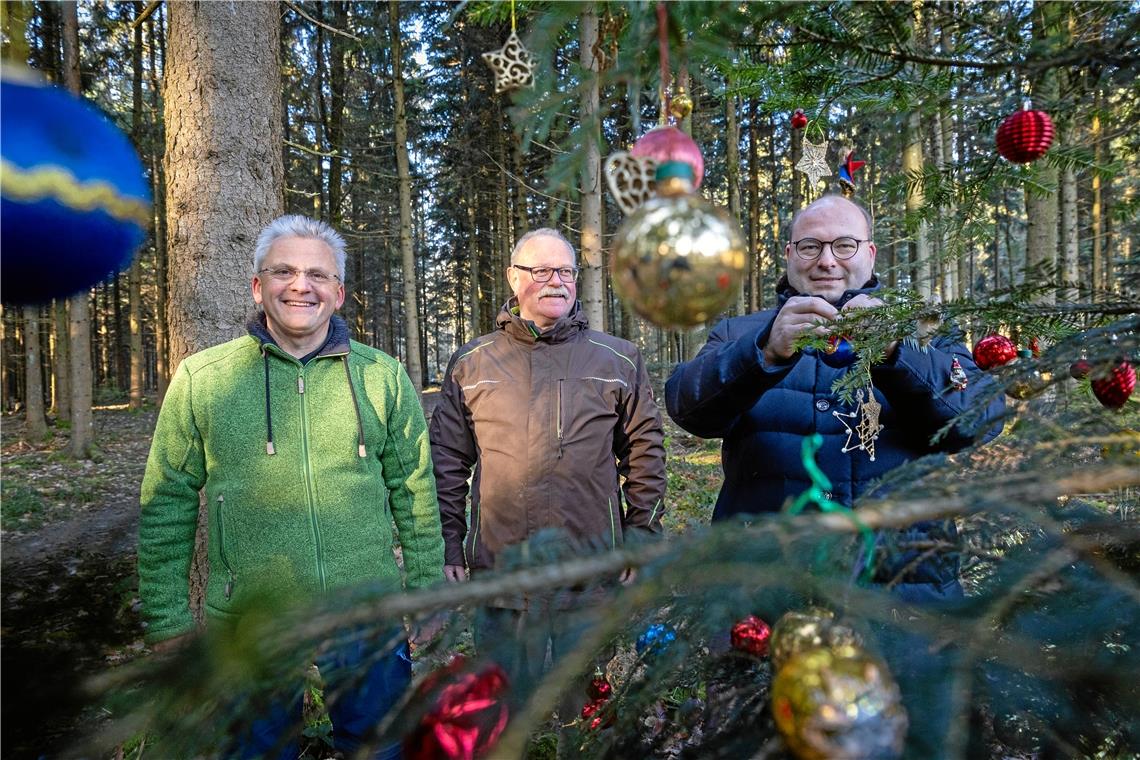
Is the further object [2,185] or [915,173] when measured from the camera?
[915,173]

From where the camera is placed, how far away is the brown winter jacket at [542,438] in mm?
2951

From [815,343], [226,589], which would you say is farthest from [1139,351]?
[226,589]

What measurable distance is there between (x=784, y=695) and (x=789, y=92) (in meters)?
1.52

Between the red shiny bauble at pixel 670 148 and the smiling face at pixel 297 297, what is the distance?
2076 millimetres

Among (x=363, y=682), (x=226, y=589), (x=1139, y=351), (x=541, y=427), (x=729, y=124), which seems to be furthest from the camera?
(x=729, y=124)

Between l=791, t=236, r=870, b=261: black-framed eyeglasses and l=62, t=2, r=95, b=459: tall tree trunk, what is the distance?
10.4 meters

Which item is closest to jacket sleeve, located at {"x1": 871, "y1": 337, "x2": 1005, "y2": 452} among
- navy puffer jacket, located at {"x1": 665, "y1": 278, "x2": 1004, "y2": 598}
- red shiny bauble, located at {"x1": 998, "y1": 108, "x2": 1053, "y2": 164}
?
navy puffer jacket, located at {"x1": 665, "y1": 278, "x2": 1004, "y2": 598}

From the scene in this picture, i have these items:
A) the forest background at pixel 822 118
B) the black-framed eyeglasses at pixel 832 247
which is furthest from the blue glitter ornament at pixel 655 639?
the black-framed eyeglasses at pixel 832 247

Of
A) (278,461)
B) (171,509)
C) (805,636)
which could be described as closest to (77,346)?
(171,509)

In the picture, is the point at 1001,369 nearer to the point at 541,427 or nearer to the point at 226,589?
the point at 541,427

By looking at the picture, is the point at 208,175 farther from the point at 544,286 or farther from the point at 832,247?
the point at 832,247

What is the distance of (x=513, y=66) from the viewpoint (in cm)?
114

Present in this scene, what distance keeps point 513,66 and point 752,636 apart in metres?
1.10

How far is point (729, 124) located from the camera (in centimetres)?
1002
